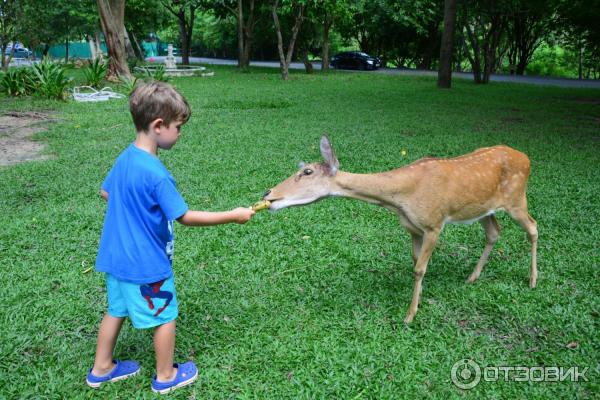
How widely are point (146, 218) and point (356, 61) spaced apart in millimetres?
31168

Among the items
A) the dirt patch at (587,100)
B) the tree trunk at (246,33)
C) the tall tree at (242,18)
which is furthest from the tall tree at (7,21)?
the dirt patch at (587,100)

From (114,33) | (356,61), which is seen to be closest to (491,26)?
(356,61)

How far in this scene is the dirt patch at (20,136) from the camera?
26.2 feet

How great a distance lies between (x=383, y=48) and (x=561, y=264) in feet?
121

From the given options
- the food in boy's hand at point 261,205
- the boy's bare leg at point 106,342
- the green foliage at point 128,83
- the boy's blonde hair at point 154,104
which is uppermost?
the green foliage at point 128,83

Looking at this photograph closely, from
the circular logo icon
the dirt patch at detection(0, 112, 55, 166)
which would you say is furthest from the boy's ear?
the dirt patch at detection(0, 112, 55, 166)

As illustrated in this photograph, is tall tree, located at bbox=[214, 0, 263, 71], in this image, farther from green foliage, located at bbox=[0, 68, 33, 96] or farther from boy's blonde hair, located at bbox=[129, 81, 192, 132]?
boy's blonde hair, located at bbox=[129, 81, 192, 132]

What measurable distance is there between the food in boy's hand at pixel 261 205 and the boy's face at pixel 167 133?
2.09 ft

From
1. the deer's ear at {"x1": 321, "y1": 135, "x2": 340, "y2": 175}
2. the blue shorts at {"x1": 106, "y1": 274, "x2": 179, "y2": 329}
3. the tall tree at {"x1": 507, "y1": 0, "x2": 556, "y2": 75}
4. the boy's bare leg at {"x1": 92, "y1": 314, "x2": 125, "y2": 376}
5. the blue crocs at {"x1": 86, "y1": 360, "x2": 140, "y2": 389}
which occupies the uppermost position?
the tall tree at {"x1": 507, "y1": 0, "x2": 556, "y2": 75}

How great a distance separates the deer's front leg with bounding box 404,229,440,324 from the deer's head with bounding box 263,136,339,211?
2.68 ft

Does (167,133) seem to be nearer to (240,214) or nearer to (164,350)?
(240,214)

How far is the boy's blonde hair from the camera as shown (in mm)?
2539

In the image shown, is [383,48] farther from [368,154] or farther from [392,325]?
[392,325]

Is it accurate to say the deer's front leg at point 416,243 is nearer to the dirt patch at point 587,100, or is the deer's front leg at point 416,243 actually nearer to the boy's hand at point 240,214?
the boy's hand at point 240,214
